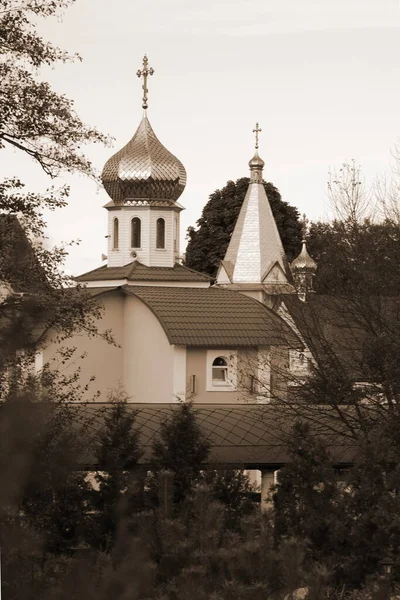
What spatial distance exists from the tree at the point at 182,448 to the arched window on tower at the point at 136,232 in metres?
35.2

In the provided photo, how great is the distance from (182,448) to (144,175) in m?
36.2

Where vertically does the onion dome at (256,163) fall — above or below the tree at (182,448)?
above

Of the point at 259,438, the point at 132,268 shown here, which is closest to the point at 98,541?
the point at 259,438

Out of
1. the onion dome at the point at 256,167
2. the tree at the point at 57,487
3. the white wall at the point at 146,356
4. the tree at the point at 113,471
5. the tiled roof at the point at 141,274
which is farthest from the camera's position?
the onion dome at the point at 256,167

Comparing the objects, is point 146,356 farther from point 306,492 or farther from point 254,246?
point 306,492

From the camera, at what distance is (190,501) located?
12711 millimetres

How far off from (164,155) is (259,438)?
31.7 meters

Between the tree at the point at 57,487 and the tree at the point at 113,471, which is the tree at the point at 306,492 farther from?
the tree at the point at 57,487

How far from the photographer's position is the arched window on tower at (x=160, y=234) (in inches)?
2048

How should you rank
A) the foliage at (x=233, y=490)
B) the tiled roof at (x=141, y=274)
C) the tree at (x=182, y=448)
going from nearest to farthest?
the foliage at (x=233, y=490)
the tree at (x=182, y=448)
the tiled roof at (x=141, y=274)

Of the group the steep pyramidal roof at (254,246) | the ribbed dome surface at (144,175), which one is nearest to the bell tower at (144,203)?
→ the ribbed dome surface at (144,175)

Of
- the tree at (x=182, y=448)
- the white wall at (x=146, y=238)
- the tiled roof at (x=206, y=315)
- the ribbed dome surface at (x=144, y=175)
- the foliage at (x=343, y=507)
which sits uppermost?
the ribbed dome surface at (x=144, y=175)

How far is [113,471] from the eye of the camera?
14734mm

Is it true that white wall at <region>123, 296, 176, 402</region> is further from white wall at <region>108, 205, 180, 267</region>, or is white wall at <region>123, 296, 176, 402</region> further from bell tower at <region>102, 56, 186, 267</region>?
bell tower at <region>102, 56, 186, 267</region>
